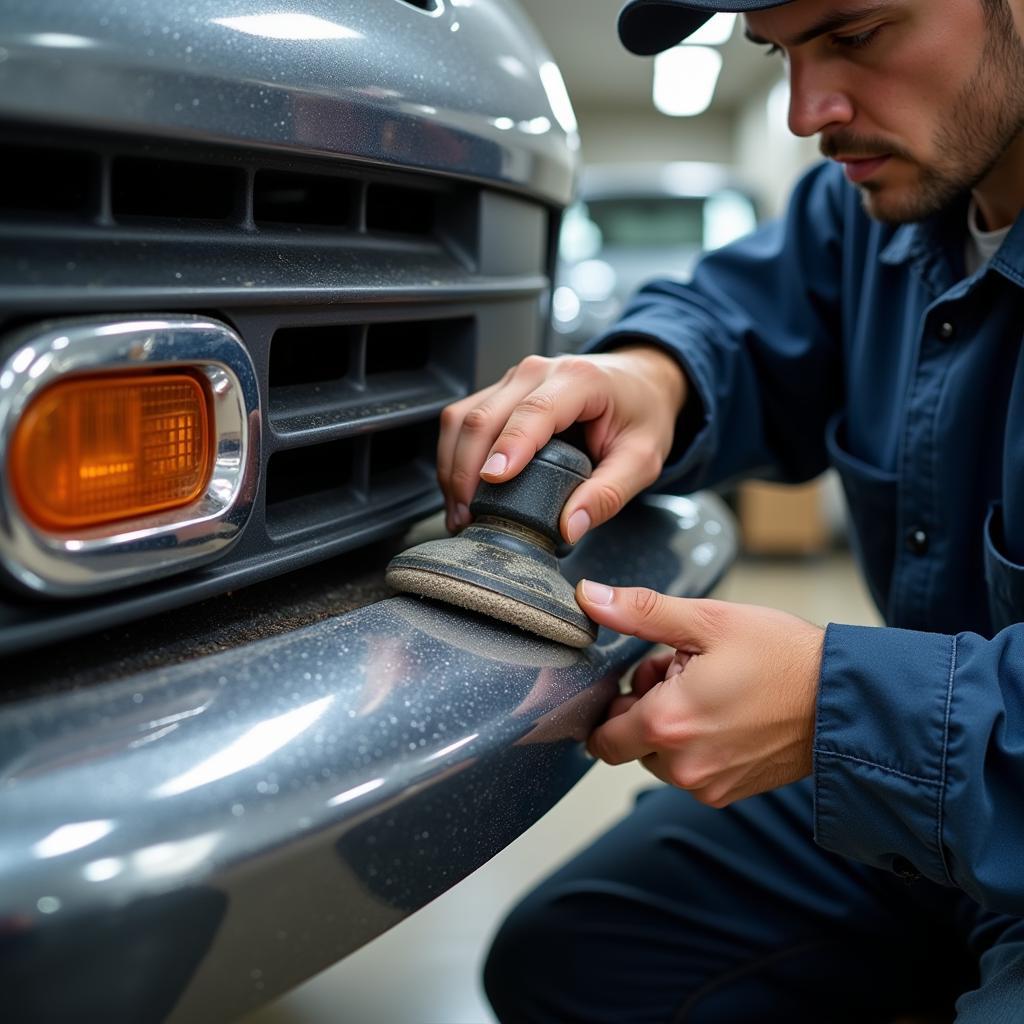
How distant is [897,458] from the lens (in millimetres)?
1330

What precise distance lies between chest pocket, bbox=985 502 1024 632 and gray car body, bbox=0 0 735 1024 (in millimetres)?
415

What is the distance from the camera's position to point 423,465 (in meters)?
1.12

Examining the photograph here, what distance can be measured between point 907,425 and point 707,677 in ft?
1.74

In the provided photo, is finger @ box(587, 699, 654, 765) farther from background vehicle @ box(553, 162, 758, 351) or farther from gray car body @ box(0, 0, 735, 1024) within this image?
background vehicle @ box(553, 162, 758, 351)

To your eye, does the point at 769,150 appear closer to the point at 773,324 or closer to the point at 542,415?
the point at 773,324

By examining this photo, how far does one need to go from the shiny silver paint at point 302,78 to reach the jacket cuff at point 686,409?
0.25 metres

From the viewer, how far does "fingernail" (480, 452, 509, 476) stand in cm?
89

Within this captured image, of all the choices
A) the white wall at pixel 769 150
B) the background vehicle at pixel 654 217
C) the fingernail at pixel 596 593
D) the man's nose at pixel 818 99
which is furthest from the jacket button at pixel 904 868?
the white wall at pixel 769 150

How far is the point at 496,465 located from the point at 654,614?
0.59ft

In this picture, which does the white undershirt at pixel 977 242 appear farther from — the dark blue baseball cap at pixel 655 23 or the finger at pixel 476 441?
the finger at pixel 476 441

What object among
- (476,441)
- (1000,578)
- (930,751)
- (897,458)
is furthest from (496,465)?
(897,458)

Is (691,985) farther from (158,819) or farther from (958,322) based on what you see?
(158,819)

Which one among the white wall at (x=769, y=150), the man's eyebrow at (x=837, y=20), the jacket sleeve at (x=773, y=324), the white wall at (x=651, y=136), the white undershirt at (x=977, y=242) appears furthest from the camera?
the white wall at (x=651, y=136)

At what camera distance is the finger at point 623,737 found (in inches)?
34.8
